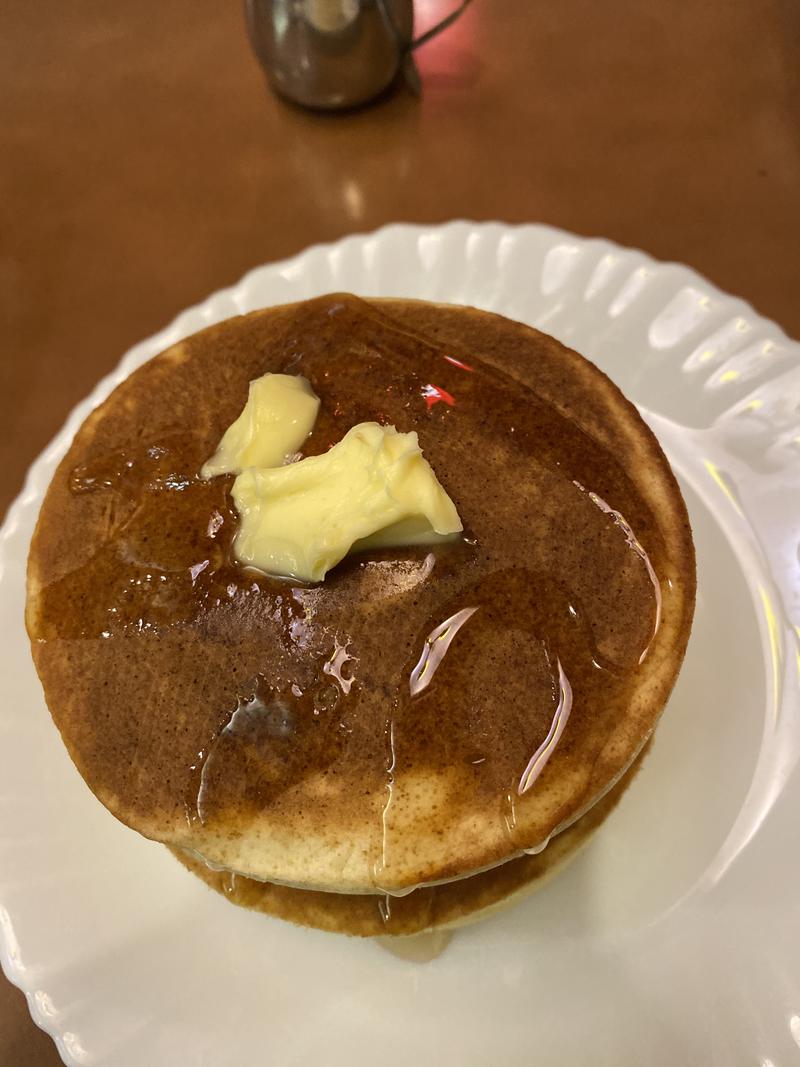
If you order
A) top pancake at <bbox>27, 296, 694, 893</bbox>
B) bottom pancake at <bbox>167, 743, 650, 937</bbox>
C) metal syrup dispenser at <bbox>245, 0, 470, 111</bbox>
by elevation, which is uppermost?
metal syrup dispenser at <bbox>245, 0, 470, 111</bbox>

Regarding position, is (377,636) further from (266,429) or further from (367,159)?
(367,159)

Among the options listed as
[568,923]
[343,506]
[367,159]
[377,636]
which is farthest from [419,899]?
[367,159]

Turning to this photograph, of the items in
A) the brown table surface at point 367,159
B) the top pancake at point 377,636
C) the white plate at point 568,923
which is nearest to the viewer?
the top pancake at point 377,636

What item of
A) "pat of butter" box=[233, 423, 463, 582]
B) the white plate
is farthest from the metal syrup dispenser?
"pat of butter" box=[233, 423, 463, 582]

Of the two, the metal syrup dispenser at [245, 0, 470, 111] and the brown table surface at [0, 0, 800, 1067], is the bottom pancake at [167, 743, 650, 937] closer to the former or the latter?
the brown table surface at [0, 0, 800, 1067]

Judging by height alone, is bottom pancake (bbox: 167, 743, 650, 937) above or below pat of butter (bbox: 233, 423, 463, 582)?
below

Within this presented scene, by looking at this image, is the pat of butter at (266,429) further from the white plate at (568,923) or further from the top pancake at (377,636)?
the white plate at (568,923)

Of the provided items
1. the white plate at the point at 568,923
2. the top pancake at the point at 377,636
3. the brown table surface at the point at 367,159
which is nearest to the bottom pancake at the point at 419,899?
the white plate at the point at 568,923
